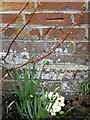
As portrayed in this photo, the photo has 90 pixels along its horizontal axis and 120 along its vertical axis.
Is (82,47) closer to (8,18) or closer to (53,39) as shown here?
(53,39)

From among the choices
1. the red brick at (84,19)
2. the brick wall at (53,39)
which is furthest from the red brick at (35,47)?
the red brick at (84,19)

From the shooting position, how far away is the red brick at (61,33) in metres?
1.80

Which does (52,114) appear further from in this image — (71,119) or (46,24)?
(46,24)

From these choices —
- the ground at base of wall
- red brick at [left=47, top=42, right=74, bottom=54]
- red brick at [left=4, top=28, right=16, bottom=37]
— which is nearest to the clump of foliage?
the ground at base of wall

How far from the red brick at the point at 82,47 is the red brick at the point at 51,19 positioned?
0.15 meters

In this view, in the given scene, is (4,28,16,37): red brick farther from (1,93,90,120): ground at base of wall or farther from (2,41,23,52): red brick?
(1,93,90,120): ground at base of wall

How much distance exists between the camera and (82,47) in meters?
1.85

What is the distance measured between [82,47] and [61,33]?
0.16m

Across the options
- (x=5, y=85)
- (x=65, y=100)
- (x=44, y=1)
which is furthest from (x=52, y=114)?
(x=44, y=1)

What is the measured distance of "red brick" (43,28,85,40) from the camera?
71.0 inches

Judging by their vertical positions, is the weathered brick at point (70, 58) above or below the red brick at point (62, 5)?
below

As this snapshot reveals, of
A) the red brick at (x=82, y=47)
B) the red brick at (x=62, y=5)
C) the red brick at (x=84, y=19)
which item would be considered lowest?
the red brick at (x=82, y=47)

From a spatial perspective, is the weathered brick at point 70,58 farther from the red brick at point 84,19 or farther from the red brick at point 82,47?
the red brick at point 84,19

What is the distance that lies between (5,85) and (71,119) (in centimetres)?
50
